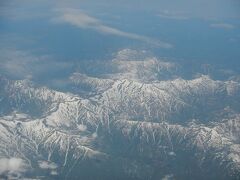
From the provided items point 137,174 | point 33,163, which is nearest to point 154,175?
point 137,174

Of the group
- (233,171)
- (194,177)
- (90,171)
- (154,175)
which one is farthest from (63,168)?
(233,171)

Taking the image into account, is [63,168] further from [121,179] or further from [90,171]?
[121,179]

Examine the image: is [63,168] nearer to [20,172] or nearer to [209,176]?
[20,172]

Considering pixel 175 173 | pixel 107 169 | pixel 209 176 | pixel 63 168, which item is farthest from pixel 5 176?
pixel 209 176

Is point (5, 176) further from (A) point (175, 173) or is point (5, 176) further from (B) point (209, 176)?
(B) point (209, 176)

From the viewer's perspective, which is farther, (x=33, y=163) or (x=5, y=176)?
(x=33, y=163)

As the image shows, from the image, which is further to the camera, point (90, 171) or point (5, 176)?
point (90, 171)

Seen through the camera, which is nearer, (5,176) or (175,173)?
(5,176)
